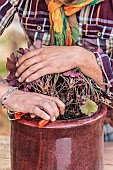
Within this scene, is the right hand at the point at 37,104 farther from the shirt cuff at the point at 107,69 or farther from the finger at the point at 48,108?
the shirt cuff at the point at 107,69

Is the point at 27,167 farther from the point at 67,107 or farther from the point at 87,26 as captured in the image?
the point at 87,26

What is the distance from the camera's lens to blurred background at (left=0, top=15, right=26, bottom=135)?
7.90 ft

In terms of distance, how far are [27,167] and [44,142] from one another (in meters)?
0.07

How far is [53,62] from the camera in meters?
0.96

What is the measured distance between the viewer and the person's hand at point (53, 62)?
37.2 inches

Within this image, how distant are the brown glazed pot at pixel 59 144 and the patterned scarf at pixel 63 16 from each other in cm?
21

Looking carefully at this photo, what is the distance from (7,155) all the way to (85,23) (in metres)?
0.36

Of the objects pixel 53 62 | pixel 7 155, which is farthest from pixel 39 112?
pixel 7 155

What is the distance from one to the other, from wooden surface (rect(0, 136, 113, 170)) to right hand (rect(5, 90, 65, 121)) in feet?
0.86

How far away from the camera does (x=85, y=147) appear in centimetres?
90

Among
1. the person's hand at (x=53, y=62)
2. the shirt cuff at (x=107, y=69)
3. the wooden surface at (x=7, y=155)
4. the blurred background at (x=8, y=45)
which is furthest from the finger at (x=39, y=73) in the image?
the blurred background at (x=8, y=45)

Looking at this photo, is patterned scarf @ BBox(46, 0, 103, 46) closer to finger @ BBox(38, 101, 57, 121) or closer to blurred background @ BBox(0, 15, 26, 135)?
finger @ BBox(38, 101, 57, 121)

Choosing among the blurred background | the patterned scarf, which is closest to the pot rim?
the patterned scarf

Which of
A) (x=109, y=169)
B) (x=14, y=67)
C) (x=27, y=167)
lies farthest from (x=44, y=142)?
(x=109, y=169)
